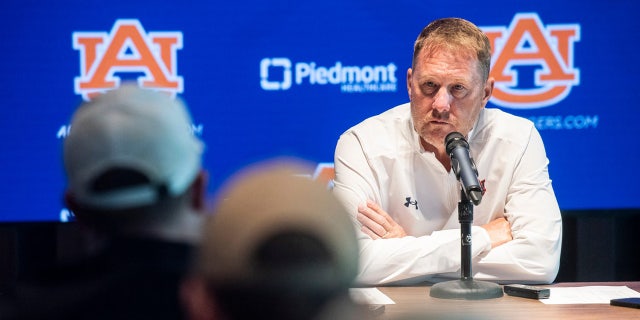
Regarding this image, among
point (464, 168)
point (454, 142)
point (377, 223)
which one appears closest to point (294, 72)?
point (377, 223)

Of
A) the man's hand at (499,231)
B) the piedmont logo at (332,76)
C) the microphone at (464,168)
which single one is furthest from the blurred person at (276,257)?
the piedmont logo at (332,76)

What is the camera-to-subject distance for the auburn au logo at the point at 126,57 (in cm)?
429

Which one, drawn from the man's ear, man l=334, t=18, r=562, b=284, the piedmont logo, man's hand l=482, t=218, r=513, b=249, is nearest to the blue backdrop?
the piedmont logo

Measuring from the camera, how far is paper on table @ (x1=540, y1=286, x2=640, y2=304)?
2.62 m

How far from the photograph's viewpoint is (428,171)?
11.2 ft

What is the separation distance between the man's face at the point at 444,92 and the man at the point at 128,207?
2506 mm

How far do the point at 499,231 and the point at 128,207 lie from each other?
2.52 metres

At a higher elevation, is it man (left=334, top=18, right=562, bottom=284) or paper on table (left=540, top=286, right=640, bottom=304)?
man (left=334, top=18, right=562, bottom=284)

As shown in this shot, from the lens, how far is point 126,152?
0.73m

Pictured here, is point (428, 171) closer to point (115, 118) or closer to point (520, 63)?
point (520, 63)

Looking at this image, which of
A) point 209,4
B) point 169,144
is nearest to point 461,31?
point 209,4

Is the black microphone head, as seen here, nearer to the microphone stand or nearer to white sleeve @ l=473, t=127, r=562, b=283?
the microphone stand

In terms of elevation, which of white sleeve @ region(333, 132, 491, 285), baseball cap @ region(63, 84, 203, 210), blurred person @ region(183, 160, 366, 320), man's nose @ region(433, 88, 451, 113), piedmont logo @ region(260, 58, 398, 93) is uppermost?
piedmont logo @ region(260, 58, 398, 93)

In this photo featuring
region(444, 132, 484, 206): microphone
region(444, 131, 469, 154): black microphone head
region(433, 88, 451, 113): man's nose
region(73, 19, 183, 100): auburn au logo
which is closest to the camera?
region(444, 132, 484, 206): microphone
